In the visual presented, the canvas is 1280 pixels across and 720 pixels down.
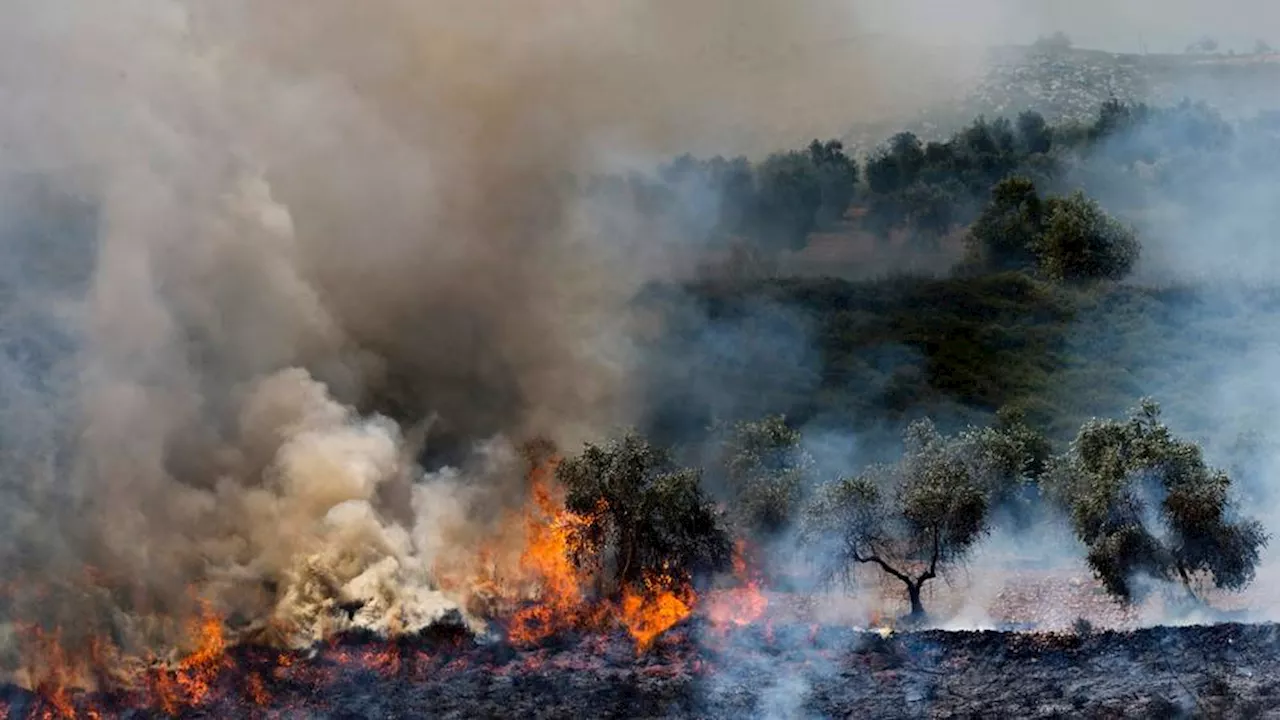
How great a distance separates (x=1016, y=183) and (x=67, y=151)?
54.8 metres

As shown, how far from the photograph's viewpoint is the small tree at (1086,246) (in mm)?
79375

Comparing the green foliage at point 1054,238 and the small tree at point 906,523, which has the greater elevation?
the green foliage at point 1054,238

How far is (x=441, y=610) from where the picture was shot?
1710 inches

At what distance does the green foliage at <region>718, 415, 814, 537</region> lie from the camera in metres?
50.8

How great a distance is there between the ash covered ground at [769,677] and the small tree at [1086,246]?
41283 millimetres

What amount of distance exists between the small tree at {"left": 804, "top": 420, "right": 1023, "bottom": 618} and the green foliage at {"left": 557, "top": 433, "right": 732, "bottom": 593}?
11.3ft

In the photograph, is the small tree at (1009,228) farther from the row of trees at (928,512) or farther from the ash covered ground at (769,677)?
the ash covered ground at (769,677)

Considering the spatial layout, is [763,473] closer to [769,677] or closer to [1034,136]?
[769,677]

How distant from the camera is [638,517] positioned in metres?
46.7

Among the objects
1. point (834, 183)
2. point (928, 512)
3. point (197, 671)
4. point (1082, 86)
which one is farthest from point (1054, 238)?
point (1082, 86)

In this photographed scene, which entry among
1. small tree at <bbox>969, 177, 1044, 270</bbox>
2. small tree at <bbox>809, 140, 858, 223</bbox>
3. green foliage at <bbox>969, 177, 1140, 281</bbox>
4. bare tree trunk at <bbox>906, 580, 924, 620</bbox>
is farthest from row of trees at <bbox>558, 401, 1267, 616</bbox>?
small tree at <bbox>809, 140, 858, 223</bbox>

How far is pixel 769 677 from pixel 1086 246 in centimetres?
4606

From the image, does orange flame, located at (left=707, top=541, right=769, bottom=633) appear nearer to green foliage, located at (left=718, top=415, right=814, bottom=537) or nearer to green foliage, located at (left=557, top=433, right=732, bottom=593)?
green foliage, located at (left=557, top=433, right=732, bottom=593)

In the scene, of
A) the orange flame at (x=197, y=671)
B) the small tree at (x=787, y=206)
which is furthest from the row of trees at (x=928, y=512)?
the small tree at (x=787, y=206)
